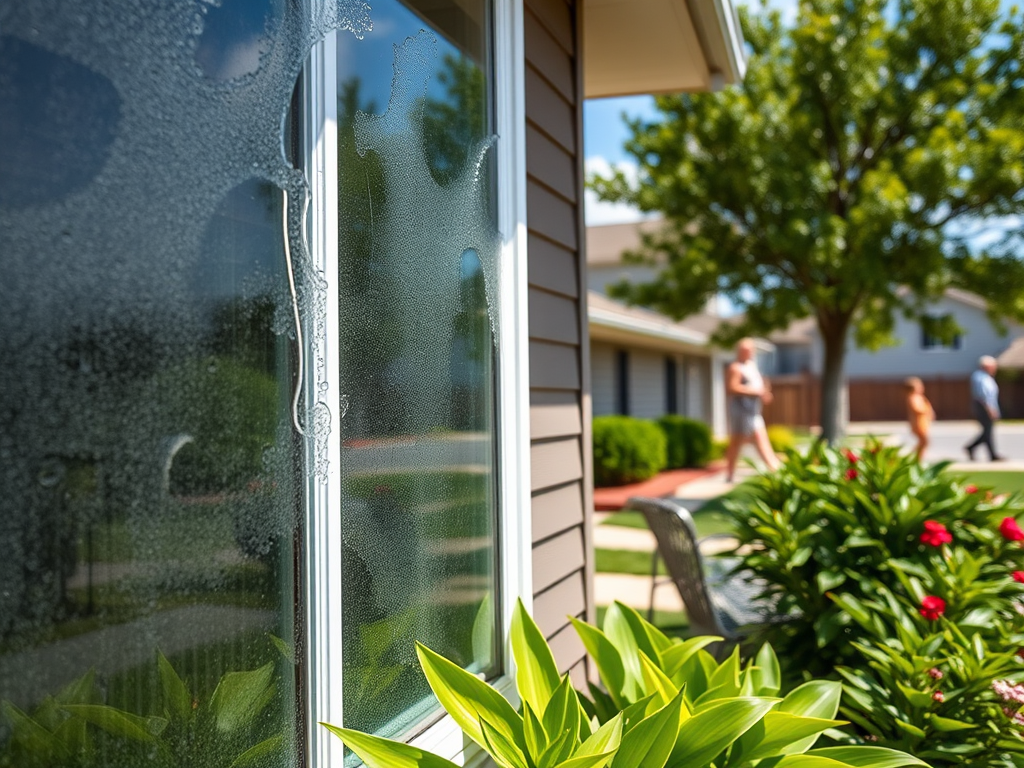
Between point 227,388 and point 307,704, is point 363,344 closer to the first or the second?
point 227,388

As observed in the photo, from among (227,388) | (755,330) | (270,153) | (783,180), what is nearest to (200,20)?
(270,153)

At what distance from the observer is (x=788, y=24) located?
13.1 metres

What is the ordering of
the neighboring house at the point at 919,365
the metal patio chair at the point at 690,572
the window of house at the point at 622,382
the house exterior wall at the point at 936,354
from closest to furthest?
the metal patio chair at the point at 690,572 < the window of house at the point at 622,382 < the neighboring house at the point at 919,365 < the house exterior wall at the point at 936,354

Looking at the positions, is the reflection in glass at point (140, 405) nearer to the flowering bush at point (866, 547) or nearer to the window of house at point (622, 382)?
the flowering bush at point (866, 547)

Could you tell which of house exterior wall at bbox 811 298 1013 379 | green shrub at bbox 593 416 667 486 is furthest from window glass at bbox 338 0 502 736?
house exterior wall at bbox 811 298 1013 379

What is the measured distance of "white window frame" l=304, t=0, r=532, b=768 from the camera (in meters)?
Answer: 1.55

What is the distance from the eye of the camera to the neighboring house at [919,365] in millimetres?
34000

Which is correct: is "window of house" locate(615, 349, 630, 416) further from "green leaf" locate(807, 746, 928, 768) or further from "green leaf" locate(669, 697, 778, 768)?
"green leaf" locate(669, 697, 778, 768)

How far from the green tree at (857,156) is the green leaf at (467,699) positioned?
11009mm

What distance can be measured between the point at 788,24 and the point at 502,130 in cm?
1239

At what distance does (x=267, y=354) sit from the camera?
4.75 feet

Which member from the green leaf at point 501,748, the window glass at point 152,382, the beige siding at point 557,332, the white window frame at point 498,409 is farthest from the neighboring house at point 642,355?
the window glass at point 152,382

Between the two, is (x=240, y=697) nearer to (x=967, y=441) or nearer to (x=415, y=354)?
(x=415, y=354)

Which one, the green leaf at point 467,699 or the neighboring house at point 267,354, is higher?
the neighboring house at point 267,354
